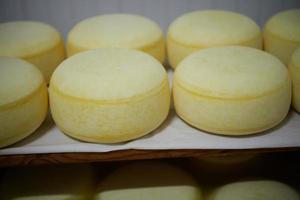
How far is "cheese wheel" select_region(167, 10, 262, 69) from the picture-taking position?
107cm

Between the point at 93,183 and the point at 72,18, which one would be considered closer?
the point at 93,183

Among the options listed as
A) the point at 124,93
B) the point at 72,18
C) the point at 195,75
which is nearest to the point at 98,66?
the point at 124,93

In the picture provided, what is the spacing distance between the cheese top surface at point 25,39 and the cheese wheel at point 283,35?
2.21ft

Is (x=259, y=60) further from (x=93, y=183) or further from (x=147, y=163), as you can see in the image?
(x=93, y=183)

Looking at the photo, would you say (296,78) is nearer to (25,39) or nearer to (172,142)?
(172,142)

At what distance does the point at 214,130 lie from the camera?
2.79ft

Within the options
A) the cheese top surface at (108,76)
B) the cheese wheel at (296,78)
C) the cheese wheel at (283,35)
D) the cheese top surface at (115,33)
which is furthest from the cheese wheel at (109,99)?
the cheese wheel at (283,35)

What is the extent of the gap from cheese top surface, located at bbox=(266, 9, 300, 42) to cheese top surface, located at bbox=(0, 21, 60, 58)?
68 cm

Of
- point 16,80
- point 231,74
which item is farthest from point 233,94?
point 16,80

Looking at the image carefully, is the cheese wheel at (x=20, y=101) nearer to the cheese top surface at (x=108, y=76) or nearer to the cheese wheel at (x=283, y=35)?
the cheese top surface at (x=108, y=76)

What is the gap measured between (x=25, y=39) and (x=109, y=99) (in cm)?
43

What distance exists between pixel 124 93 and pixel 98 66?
0.12 m

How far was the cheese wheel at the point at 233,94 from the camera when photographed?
811 millimetres

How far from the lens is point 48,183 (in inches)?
39.3
